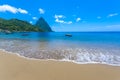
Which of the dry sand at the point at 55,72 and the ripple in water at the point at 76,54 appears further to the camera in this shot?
the ripple in water at the point at 76,54

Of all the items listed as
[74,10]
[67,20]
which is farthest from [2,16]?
[74,10]

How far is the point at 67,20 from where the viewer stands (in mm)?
16422

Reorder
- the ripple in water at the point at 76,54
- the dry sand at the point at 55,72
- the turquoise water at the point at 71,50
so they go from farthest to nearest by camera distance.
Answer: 1. the turquoise water at the point at 71,50
2. the ripple in water at the point at 76,54
3. the dry sand at the point at 55,72

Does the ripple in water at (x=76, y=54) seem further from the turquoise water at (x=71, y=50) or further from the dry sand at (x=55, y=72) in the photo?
the dry sand at (x=55, y=72)

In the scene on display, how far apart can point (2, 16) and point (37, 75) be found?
68.0 feet

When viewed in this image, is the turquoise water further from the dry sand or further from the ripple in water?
the dry sand

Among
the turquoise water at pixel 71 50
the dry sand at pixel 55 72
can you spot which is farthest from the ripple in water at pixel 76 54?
the dry sand at pixel 55 72

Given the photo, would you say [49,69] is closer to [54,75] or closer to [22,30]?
[54,75]

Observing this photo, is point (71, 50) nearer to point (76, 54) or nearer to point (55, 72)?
point (76, 54)

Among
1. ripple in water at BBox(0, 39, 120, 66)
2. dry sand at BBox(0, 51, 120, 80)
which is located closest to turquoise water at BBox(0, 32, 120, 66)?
ripple in water at BBox(0, 39, 120, 66)

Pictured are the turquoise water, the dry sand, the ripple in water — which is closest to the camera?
the dry sand

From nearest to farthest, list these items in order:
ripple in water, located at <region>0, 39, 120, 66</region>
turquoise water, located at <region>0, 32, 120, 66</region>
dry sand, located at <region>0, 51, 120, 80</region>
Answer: dry sand, located at <region>0, 51, 120, 80</region>, ripple in water, located at <region>0, 39, 120, 66</region>, turquoise water, located at <region>0, 32, 120, 66</region>

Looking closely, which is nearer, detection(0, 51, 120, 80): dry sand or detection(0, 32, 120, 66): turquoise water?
detection(0, 51, 120, 80): dry sand

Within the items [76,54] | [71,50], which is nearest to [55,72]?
[76,54]
